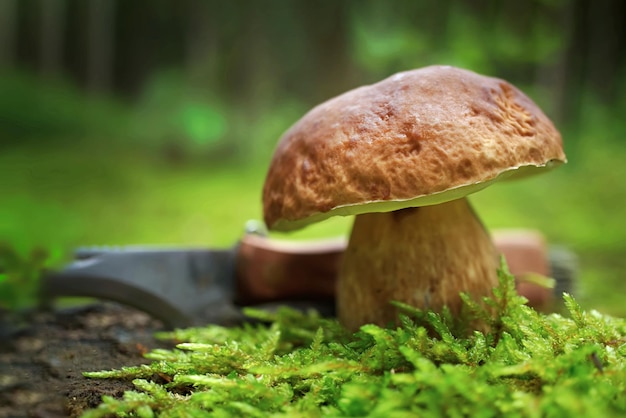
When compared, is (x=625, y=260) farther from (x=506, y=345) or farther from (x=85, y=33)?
(x=85, y=33)

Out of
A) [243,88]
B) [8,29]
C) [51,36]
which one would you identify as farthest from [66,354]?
[8,29]

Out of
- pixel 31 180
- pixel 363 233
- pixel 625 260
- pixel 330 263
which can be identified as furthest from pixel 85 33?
pixel 625 260

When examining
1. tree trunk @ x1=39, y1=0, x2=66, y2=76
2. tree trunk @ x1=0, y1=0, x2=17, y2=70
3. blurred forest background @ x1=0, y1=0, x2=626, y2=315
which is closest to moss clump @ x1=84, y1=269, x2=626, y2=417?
blurred forest background @ x1=0, y1=0, x2=626, y2=315

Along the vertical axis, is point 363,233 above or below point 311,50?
below

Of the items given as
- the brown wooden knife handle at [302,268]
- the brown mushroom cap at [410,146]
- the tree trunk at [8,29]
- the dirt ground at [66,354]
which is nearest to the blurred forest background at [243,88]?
the tree trunk at [8,29]

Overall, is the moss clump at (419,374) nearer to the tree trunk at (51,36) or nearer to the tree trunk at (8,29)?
the tree trunk at (51,36)
